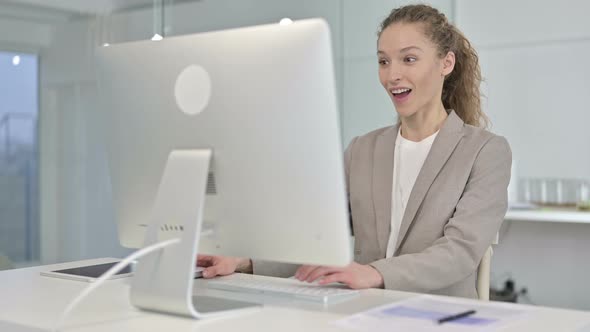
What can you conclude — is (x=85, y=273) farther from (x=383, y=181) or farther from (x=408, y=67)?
(x=408, y=67)

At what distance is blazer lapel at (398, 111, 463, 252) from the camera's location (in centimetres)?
216

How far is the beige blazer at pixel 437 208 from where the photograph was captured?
6.35 ft

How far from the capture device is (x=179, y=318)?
1.52 m

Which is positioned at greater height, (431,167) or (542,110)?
(542,110)

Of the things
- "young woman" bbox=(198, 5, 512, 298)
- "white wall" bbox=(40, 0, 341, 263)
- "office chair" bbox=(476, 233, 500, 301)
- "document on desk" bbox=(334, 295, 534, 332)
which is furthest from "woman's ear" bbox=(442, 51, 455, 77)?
"white wall" bbox=(40, 0, 341, 263)

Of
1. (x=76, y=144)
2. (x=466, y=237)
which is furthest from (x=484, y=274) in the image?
(x=76, y=144)

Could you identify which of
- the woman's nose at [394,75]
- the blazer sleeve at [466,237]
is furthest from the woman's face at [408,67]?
the blazer sleeve at [466,237]

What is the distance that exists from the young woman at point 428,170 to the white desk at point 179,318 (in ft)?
1.01

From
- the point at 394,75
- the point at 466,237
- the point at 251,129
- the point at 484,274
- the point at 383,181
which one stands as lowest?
the point at 484,274

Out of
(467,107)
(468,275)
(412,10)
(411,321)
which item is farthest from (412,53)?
(411,321)

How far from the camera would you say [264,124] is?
148cm

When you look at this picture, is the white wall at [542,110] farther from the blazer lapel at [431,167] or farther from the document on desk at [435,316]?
the document on desk at [435,316]

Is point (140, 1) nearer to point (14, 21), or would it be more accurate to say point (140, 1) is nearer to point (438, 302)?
point (14, 21)

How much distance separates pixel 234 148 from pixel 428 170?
0.82 m
